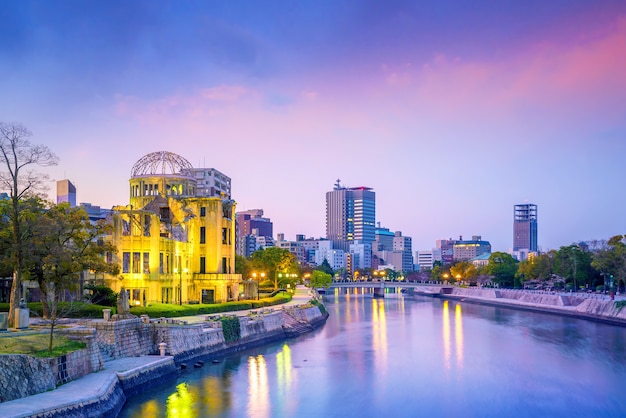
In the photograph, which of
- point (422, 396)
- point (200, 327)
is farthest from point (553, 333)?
point (200, 327)

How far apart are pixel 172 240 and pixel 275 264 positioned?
1546 inches

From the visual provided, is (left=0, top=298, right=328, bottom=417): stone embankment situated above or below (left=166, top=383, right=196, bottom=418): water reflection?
above

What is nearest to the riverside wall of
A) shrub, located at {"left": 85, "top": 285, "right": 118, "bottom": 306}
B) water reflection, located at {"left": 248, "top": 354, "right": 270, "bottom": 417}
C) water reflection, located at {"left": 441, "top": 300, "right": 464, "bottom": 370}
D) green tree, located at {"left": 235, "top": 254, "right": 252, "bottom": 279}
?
water reflection, located at {"left": 441, "top": 300, "right": 464, "bottom": 370}

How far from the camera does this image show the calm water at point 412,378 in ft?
122

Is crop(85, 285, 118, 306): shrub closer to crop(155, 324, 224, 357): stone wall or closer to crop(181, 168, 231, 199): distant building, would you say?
crop(155, 324, 224, 357): stone wall

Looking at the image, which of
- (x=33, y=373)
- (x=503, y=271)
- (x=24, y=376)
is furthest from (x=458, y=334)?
(x=503, y=271)

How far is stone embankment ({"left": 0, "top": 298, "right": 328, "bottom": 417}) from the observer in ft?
92.7

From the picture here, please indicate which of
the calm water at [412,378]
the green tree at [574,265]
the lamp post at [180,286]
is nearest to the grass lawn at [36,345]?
the calm water at [412,378]

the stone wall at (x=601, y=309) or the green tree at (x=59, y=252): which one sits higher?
the green tree at (x=59, y=252)

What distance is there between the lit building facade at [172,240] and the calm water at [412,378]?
14.2 meters

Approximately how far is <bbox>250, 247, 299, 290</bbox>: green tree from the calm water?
104 ft

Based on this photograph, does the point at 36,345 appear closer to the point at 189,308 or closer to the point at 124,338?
the point at 124,338

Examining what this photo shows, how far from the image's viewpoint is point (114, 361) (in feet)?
130

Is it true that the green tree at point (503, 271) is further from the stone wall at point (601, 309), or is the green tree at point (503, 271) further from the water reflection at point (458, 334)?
the stone wall at point (601, 309)
